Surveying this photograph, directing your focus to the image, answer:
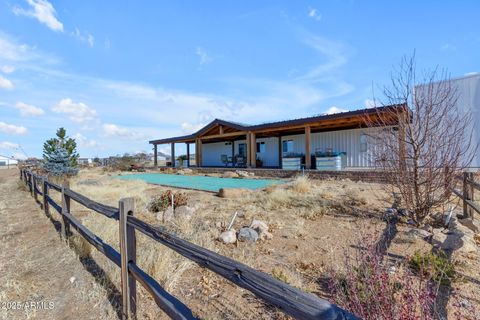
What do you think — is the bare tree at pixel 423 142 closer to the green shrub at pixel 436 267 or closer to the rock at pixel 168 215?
the green shrub at pixel 436 267

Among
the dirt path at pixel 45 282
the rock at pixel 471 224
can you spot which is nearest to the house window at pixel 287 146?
the rock at pixel 471 224

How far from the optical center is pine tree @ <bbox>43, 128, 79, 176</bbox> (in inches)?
658

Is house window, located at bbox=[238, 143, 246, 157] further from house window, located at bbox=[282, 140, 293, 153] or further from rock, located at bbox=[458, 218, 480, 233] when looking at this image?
rock, located at bbox=[458, 218, 480, 233]

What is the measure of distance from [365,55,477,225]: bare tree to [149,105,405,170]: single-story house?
6.18 metres

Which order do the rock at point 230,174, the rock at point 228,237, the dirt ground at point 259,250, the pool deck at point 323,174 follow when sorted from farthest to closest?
the rock at point 230,174 → the pool deck at point 323,174 → the rock at point 228,237 → the dirt ground at point 259,250

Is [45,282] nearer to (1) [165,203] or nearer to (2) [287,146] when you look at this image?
(1) [165,203]

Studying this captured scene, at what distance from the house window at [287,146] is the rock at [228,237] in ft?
51.8

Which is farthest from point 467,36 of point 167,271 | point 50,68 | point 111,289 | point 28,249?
point 50,68

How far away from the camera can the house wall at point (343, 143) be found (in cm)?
1675

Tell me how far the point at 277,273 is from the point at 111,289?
1991mm

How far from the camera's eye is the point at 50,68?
15.4 m

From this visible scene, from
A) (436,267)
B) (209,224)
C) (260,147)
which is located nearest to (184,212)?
(209,224)

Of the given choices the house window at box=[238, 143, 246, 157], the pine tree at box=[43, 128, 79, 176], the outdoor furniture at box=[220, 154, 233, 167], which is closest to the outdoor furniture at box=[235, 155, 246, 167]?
the house window at box=[238, 143, 246, 157]

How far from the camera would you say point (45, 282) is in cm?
359
